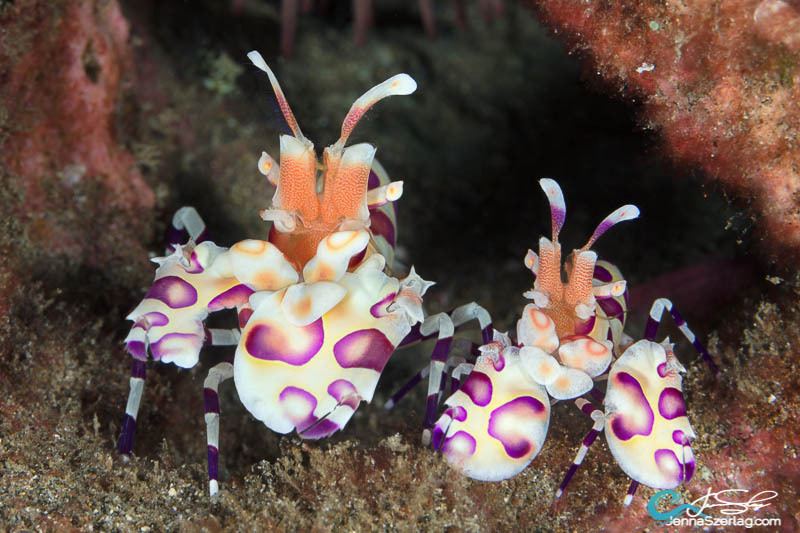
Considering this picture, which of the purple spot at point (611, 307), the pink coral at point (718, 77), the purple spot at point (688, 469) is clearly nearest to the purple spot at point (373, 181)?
the pink coral at point (718, 77)

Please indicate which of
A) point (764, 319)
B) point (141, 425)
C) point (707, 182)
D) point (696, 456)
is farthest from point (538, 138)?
point (141, 425)

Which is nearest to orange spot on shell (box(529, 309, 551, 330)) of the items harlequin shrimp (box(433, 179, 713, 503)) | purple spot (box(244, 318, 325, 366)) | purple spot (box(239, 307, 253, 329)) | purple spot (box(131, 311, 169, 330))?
harlequin shrimp (box(433, 179, 713, 503))

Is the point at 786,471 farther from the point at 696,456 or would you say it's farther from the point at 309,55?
the point at 309,55

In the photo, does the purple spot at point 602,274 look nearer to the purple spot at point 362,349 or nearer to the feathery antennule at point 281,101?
the purple spot at point 362,349

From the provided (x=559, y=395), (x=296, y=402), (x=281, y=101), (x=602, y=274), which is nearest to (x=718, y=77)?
(x=602, y=274)
